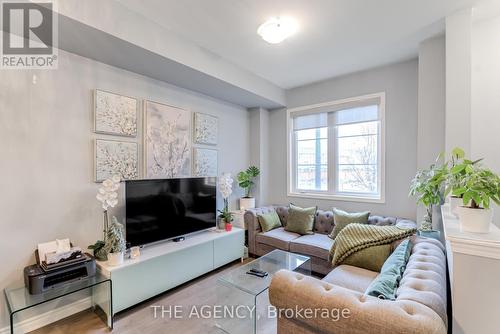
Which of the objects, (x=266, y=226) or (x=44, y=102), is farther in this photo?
(x=266, y=226)

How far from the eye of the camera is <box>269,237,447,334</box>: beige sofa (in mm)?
941

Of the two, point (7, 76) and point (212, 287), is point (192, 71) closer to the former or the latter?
point (7, 76)

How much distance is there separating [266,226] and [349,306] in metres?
2.58

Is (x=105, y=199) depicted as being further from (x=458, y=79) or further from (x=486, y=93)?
(x=486, y=93)

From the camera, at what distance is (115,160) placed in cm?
258

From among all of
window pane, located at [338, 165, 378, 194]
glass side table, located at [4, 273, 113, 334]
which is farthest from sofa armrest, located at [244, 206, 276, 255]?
glass side table, located at [4, 273, 113, 334]

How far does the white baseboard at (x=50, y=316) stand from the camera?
1.97m

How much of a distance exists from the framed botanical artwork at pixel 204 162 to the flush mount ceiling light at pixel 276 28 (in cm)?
182

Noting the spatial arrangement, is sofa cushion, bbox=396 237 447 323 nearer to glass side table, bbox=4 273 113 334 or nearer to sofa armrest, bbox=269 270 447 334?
sofa armrest, bbox=269 270 447 334

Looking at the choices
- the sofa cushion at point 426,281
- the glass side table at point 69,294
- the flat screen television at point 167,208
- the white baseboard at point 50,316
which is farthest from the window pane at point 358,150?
the white baseboard at point 50,316

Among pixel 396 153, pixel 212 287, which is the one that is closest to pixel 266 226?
pixel 212 287

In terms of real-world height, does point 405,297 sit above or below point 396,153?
below

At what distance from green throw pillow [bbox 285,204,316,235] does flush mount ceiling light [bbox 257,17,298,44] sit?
2408mm

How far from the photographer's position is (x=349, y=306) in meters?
1.04
